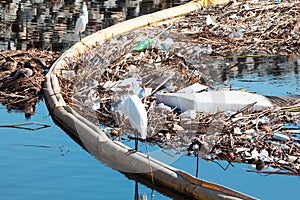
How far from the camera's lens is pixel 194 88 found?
6672mm

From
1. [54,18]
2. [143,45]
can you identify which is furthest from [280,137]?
[54,18]

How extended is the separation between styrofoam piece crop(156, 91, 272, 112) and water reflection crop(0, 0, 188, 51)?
10.2 feet

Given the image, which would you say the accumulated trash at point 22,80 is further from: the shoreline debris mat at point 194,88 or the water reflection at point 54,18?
the water reflection at point 54,18

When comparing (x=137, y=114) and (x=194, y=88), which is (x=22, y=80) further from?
(x=137, y=114)

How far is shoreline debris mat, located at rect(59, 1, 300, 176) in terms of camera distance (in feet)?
18.0

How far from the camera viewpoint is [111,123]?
6.20m

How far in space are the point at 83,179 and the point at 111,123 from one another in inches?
46.6

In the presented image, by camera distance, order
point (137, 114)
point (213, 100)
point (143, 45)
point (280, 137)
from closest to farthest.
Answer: point (137, 114), point (280, 137), point (213, 100), point (143, 45)

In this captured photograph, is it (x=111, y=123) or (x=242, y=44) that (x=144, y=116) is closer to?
(x=111, y=123)

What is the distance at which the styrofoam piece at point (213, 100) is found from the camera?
6.18 m

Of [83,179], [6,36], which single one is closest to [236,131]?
[83,179]

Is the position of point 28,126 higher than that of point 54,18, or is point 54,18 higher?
point 54,18

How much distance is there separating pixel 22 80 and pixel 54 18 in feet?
13.0

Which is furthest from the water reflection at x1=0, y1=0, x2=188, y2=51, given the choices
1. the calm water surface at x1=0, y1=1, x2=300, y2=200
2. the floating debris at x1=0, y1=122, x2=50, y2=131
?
the floating debris at x1=0, y1=122, x2=50, y2=131
